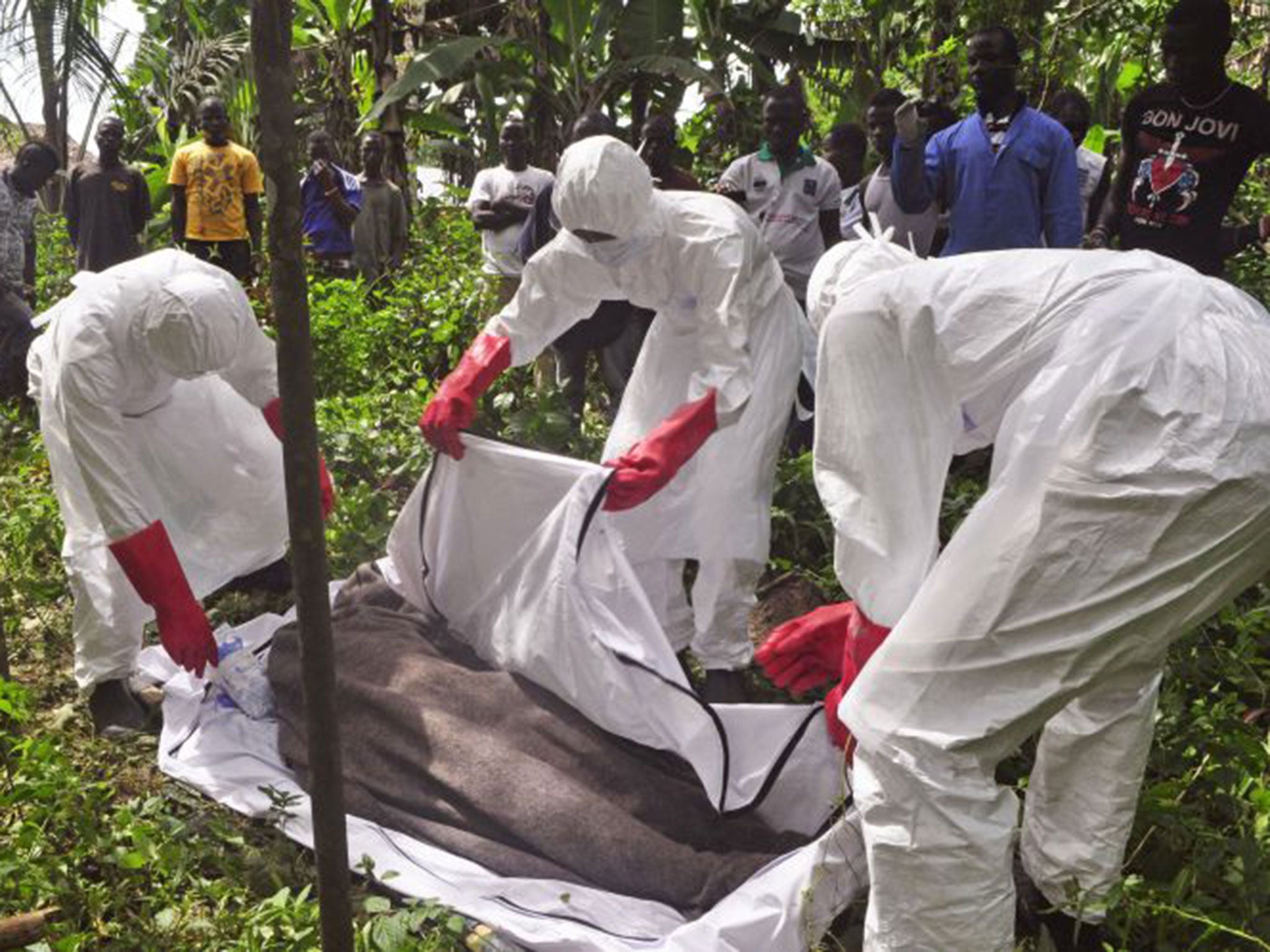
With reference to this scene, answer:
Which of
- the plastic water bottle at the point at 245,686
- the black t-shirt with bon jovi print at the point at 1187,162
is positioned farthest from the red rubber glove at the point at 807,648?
the black t-shirt with bon jovi print at the point at 1187,162

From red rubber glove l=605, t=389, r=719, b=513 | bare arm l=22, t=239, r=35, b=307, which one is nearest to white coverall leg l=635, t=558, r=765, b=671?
red rubber glove l=605, t=389, r=719, b=513

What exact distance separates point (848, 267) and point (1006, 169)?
222 cm

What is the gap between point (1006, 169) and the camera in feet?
14.1

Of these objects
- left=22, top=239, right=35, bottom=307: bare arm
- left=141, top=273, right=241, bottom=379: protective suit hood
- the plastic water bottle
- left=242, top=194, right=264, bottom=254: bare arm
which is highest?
left=141, top=273, right=241, bottom=379: protective suit hood

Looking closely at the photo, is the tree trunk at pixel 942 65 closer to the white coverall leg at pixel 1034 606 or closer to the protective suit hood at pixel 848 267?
the protective suit hood at pixel 848 267

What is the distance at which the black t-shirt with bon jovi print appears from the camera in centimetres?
366

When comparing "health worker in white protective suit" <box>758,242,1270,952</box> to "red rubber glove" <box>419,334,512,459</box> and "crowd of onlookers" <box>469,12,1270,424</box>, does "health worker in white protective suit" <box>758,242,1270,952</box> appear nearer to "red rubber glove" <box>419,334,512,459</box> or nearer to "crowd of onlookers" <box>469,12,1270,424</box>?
"crowd of onlookers" <box>469,12,1270,424</box>

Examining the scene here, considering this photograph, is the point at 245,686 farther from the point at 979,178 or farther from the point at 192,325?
the point at 979,178

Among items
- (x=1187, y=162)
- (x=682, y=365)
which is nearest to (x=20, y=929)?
(x=682, y=365)

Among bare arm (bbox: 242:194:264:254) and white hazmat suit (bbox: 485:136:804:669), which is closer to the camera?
white hazmat suit (bbox: 485:136:804:669)

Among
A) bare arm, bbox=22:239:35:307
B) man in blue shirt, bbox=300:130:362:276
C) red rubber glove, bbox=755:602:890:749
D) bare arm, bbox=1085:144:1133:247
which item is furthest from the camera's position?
man in blue shirt, bbox=300:130:362:276

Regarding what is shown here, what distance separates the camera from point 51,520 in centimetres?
457

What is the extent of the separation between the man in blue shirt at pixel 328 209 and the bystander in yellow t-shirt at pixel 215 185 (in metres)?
0.46

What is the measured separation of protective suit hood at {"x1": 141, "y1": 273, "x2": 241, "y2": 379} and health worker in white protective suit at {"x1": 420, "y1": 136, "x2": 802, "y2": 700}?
1.98 ft
